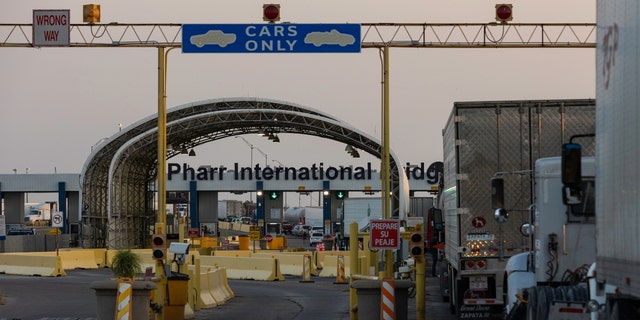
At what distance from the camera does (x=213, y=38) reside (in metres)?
27.3

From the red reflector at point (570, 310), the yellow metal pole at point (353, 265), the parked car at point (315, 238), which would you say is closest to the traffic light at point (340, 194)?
the parked car at point (315, 238)

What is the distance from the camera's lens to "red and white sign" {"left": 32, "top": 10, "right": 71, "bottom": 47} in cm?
2955

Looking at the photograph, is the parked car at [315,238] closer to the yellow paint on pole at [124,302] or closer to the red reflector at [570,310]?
the yellow paint on pole at [124,302]

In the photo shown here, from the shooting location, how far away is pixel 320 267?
5597 cm

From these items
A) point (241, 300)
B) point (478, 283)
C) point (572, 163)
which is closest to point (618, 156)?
point (572, 163)

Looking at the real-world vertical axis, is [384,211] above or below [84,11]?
below

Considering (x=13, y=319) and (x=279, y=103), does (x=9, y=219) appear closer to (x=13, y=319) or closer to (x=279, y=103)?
Answer: (x=279, y=103)

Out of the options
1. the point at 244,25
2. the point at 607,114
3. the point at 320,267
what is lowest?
the point at 320,267

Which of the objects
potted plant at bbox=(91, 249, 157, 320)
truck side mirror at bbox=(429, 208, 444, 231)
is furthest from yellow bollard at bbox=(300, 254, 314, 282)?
potted plant at bbox=(91, 249, 157, 320)

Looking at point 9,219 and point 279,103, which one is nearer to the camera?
point 279,103

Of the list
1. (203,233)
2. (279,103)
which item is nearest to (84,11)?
(279,103)

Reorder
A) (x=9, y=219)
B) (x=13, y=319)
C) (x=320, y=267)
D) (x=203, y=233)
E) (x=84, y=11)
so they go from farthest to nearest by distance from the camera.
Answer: (x=9, y=219) < (x=203, y=233) < (x=320, y=267) < (x=84, y=11) < (x=13, y=319)

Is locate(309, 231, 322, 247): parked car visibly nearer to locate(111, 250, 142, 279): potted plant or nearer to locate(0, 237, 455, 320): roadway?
locate(0, 237, 455, 320): roadway

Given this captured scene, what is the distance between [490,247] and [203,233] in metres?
75.4
